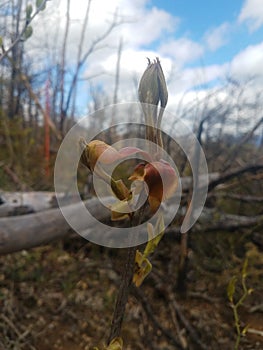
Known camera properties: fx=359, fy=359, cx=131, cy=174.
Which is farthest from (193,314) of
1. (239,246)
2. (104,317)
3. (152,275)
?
(239,246)

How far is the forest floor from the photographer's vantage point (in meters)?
1.92

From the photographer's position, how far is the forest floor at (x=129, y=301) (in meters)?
1.92

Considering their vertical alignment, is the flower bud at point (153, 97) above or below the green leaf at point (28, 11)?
below

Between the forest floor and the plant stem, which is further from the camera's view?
the forest floor

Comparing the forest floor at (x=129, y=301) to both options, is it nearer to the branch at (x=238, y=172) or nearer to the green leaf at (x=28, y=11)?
the branch at (x=238, y=172)

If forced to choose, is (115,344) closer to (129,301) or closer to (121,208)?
(121,208)

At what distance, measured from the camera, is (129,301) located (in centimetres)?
232

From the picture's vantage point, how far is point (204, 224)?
2883 mm

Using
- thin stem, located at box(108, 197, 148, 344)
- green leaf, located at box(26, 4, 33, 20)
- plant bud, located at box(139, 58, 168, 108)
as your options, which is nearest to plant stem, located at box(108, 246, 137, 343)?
thin stem, located at box(108, 197, 148, 344)

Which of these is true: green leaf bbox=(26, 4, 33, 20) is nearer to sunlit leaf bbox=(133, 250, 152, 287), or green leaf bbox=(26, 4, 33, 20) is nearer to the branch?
sunlit leaf bbox=(133, 250, 152, 287)

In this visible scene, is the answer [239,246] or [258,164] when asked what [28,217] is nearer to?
[258,164]

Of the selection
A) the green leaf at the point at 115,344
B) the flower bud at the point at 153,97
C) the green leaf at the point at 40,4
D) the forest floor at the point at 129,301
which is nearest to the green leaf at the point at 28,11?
the green leaf at the point at 40,4

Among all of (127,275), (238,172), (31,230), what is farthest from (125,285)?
(238,172)

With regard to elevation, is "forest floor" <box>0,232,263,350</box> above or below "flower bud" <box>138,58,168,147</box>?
below
